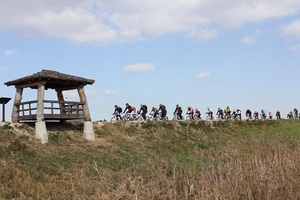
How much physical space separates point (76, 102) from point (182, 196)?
49.1 ft

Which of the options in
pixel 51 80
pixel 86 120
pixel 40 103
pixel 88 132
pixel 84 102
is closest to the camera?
pixel 40 103

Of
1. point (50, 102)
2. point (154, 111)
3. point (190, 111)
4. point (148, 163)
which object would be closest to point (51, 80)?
point (50, 102)

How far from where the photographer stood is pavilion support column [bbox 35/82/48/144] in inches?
784

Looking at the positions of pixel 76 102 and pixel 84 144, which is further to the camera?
pixel 76 102

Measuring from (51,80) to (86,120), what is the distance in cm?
347

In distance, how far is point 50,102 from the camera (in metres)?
21.1

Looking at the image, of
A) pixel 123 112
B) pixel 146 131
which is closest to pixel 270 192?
pixel 146 131

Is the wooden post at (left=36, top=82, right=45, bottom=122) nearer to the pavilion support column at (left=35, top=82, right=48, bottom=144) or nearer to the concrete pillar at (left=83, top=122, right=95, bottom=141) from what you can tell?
the pavilion support column at (left=35, top=82, right=48, bottom=144)

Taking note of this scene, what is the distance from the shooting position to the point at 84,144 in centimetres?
2122

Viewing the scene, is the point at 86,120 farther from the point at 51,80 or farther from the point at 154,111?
the point at 154,111

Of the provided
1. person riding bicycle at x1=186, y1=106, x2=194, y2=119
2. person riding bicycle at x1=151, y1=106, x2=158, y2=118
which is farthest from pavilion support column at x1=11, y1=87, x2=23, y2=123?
person riding bicycle at x1=186, y1=106, x2=194, y2=119

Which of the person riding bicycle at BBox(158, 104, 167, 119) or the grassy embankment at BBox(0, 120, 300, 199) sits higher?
the person riding bicycle at BBox(158, 104, 167, 119)

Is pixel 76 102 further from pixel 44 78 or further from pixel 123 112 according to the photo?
pixel 123 112

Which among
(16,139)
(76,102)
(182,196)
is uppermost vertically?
(76,102)
